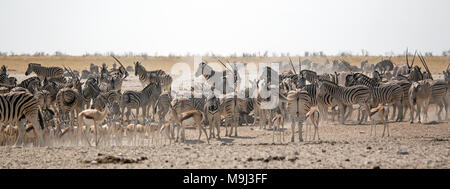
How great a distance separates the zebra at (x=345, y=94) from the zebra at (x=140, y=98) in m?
6.11

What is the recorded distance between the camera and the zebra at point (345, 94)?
1944 centimetres

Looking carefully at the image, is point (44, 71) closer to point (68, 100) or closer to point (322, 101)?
point (68, 100)

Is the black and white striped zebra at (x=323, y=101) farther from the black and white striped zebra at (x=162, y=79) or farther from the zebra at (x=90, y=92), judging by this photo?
the black and white striped zebra at (x=162, y=79)

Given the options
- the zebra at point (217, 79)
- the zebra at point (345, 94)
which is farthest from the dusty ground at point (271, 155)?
the zebra at point (217, 79)

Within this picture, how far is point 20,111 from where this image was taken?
14883mm

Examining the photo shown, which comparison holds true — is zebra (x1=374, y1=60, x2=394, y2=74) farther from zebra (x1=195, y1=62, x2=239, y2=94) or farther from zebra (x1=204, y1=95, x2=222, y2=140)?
zebra (x1=204, y1=95, x2=222, y2=140)

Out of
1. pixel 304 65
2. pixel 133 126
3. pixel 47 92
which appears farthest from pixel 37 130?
pixel 304 65

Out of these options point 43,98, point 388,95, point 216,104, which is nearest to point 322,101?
point 388,95

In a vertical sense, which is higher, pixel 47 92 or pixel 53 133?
pixel 47 92

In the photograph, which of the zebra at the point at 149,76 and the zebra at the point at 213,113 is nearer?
the zebra at the point at 213,113

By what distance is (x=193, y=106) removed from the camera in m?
19.6
